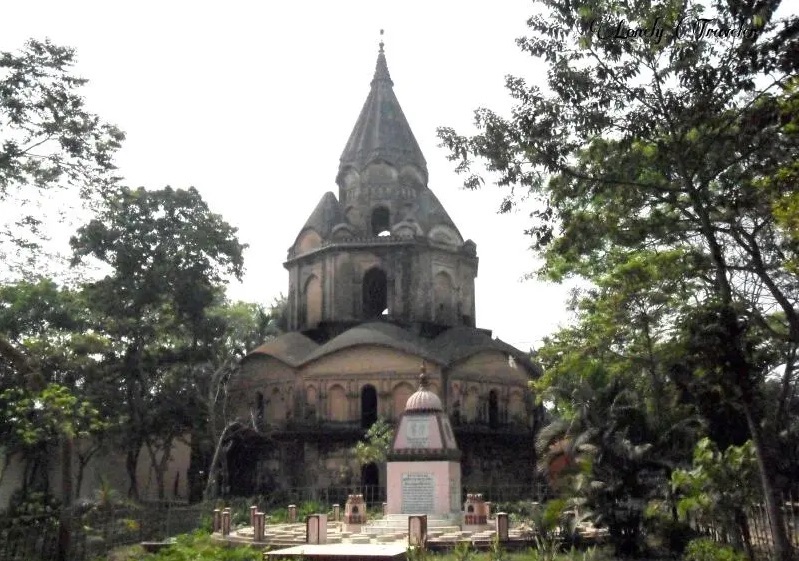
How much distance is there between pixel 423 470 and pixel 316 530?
333cm

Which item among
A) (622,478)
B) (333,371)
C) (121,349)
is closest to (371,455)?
(333,371)

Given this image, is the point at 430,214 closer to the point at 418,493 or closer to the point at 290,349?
the point at 290,349

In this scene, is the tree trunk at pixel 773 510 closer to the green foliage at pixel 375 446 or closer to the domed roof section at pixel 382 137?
the green foliage at pixel 375 446

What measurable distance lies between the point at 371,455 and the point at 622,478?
10.8 m

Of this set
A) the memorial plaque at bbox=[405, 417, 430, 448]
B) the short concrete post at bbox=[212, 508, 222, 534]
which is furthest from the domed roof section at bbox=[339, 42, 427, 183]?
the short concrete post at bbox=[212, 508, 222, 534]

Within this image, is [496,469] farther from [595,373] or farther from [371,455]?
[595,373]

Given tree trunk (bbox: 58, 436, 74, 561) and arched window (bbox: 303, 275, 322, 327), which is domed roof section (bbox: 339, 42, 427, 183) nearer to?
arched window (bbox: 303, 275, 322, 327)

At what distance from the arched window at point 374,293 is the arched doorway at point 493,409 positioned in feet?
16.8

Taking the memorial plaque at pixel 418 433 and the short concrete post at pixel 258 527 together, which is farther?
the memorial plaque at pixel 418 433

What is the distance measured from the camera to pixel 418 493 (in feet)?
63.2

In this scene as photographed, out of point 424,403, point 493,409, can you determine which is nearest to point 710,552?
point 424,403

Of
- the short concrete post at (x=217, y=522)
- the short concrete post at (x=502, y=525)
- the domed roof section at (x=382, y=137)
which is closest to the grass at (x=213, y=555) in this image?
the short concrete post at (x=502, y=525)

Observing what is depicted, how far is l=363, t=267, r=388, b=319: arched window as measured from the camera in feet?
103

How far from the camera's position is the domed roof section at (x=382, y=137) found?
32.6 m
